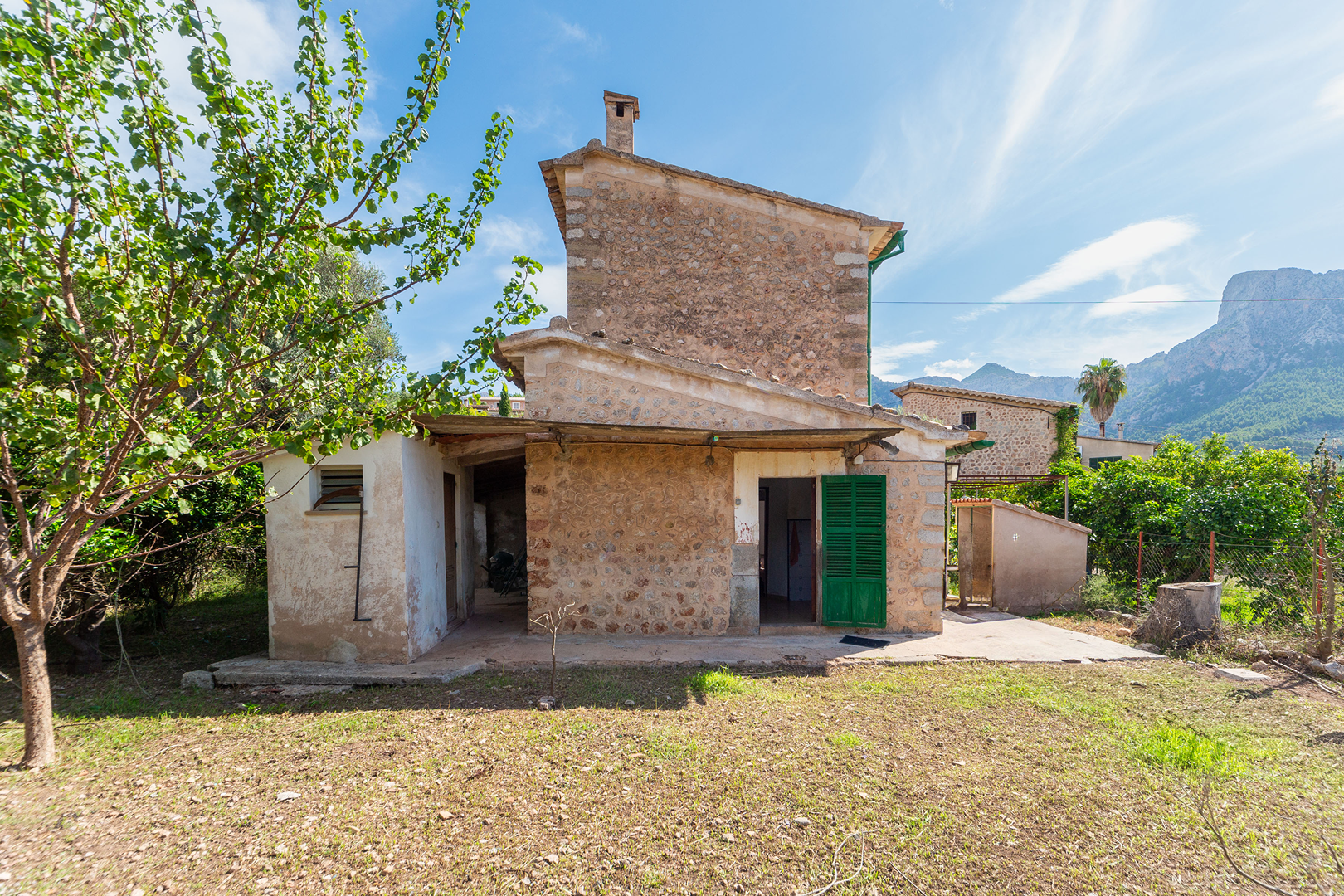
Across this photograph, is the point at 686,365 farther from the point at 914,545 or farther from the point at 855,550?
the point at 914,545

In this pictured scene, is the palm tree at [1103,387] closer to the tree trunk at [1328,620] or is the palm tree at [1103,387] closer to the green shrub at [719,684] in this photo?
the tree trunk at [1328,620]

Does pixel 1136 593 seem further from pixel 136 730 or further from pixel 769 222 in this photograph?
pixel 136 730

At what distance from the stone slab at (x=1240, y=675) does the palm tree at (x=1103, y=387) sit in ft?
90.3

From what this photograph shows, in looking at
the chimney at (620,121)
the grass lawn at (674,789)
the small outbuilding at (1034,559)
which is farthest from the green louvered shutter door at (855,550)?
the chimney at (620,121)

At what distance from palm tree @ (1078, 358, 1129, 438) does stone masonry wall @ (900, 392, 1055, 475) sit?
10.2 metres

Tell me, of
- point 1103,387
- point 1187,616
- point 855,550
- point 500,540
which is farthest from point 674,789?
point 1103,387

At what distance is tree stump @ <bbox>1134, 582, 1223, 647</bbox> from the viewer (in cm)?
763

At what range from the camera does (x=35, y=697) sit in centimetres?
407

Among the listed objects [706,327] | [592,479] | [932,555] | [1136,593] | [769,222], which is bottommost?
[1136,593]

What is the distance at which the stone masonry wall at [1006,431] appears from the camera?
2241 centimetres

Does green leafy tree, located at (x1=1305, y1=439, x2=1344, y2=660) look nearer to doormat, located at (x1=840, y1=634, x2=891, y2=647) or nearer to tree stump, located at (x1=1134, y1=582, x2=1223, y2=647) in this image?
tree stump, located at (x1=1134, y1=582, x2=1223, y2=647)

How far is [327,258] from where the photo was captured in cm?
1320

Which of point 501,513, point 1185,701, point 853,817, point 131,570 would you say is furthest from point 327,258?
point 1185,701

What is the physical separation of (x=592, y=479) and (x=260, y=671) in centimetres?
408
